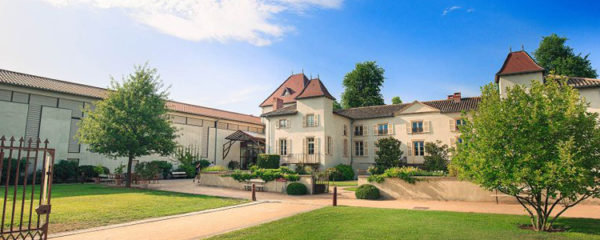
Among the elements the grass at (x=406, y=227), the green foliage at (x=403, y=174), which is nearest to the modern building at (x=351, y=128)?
the green foliage at (x=403, y=174)

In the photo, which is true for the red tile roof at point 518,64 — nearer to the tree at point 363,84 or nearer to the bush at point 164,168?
the tree at point 363,84

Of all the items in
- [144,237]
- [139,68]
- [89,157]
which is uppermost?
[139,68]

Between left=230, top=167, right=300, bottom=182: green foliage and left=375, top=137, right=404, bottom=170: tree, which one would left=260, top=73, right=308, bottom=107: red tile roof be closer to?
left=375, top=137, right=404, bottom=170: tree

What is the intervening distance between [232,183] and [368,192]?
8.63 m

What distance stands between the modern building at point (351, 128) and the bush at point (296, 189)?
436 inches

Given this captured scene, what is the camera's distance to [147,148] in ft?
65.5

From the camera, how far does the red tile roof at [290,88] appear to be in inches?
1583

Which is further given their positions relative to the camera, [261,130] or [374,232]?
[261,130]

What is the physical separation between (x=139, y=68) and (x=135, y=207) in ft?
37.5

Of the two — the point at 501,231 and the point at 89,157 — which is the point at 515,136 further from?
the point at 89,157

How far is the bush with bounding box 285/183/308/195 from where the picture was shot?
1697cm

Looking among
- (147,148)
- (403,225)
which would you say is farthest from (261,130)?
(403,225)

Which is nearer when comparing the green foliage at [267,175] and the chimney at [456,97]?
the green foliage at [267,175]

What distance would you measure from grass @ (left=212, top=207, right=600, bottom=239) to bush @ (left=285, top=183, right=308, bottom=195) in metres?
6.19
